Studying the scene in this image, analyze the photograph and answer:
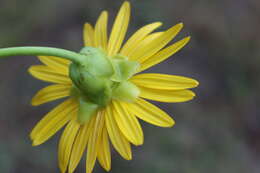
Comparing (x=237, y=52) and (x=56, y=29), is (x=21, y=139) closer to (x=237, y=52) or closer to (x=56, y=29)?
(x=56, y=29)

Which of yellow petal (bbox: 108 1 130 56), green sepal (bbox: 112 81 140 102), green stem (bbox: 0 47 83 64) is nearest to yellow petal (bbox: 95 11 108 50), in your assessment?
yellow petal (bbox: 108 1 130 56)

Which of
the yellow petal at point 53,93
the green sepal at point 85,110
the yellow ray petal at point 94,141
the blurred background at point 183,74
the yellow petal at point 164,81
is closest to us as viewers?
the yellow petal at point 164,81

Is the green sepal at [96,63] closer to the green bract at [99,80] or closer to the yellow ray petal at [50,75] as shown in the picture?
the green bract at [99,80]

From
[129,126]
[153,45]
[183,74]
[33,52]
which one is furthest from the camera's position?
[183,74]

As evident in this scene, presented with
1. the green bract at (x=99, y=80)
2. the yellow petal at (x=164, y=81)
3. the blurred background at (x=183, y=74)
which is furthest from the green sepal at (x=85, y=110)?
the blurred background at (x=183, y=74)

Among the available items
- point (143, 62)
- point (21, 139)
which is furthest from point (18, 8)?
point (143, 62)

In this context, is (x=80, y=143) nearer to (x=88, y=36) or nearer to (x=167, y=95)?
(x=167, y=95)

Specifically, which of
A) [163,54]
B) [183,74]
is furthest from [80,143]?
[183,74]
